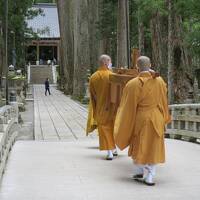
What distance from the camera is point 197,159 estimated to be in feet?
36.6

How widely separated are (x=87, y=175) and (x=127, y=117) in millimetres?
1368

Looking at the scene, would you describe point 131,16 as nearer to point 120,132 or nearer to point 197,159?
point 197,159

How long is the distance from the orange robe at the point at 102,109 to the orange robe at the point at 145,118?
2195mm

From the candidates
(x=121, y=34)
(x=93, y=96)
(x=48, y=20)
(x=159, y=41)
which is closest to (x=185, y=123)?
(x=93, y=96)

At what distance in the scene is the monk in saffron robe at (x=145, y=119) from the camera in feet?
27.7

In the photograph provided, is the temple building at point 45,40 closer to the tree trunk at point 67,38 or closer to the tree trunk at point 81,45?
the tree trunk at point 67,38

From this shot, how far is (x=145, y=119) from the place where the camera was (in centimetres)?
852

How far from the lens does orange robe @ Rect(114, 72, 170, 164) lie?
8.45 m

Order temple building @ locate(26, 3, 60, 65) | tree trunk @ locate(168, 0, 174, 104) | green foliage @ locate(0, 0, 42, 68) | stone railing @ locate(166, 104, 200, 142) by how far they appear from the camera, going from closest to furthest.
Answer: stone railing @ locate(166, 104, 200, 142)
tree trunk @ locate(168, 0, 174, 104)
green foliage @ locate(0, 0, 42, 68)
temple building @ locate(26, 3, 60, 65)

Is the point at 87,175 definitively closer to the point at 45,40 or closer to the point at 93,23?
the point at 93,23

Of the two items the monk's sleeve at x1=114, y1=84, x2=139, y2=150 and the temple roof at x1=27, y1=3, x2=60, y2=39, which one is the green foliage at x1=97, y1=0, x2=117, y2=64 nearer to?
the monk's sleeve at x1=114, y1=84, x2=139, y2=150

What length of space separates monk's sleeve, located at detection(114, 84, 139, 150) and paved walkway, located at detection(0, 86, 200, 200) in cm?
66

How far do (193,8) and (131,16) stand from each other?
56.0ft

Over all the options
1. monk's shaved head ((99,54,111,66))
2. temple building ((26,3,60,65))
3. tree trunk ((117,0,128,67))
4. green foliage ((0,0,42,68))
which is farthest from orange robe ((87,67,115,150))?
temple building ((26,3,60,65))
